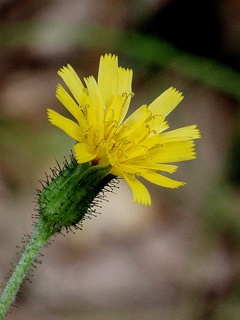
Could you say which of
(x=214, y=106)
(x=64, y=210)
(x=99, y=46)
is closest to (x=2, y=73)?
(x=99, y=46)

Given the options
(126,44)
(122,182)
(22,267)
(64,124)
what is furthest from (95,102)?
(126,44)

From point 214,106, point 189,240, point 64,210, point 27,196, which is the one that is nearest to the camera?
point 64,210

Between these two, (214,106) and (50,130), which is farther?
(214,106)

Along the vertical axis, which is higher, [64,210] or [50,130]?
[50,130]

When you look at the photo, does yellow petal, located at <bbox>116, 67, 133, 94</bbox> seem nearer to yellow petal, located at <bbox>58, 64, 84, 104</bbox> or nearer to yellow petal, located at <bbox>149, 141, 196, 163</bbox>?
yellow petal, located at <bbox>58, 64, 84, 104</bbox>

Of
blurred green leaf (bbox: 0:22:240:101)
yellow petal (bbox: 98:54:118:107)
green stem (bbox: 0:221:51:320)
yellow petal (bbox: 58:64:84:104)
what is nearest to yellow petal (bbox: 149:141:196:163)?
yellow petal (bbox: 98:54:118:107)

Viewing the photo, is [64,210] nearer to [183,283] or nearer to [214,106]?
[183,283]
